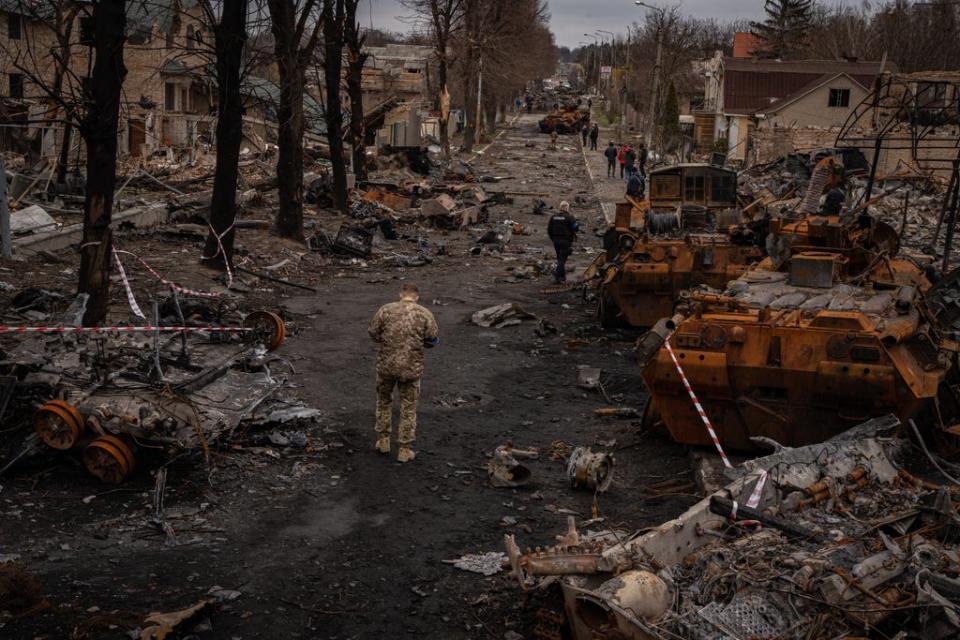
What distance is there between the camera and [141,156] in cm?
Result: 3444

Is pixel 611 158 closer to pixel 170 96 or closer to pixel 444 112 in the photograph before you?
pixel 444 112

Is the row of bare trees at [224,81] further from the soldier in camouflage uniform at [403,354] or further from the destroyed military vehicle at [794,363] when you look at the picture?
the destroyed military vehicle at [794,363]

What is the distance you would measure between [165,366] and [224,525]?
1.95m

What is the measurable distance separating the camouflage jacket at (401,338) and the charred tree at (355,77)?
18546mm

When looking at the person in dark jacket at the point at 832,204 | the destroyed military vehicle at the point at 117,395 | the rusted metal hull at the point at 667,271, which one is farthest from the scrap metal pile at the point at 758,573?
the rusted metal hull at the point at 667,271

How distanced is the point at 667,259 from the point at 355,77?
50.0 ft

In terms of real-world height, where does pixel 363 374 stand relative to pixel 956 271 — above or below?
below

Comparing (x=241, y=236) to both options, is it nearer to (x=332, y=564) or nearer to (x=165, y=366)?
(x=165, y=366)

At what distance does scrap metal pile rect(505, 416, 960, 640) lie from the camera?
17.4ft

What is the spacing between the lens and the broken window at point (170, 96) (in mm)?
49478

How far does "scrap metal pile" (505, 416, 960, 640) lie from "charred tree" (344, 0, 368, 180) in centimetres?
2178

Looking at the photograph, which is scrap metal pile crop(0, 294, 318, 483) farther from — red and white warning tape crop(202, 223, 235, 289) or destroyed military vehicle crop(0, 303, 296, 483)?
red and white warning tape crop(202, 223, 235, 289)

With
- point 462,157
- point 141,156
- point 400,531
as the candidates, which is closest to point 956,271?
point 400,531

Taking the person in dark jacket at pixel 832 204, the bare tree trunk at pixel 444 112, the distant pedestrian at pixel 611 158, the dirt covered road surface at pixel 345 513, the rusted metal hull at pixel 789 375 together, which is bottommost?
the dirt covered road surface at pixel 345 513
